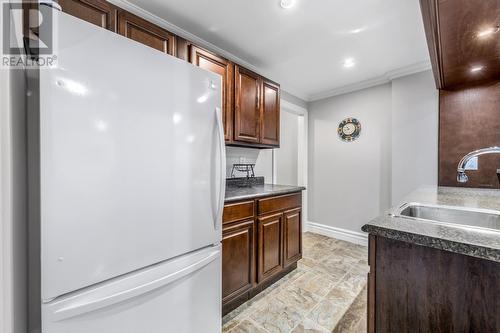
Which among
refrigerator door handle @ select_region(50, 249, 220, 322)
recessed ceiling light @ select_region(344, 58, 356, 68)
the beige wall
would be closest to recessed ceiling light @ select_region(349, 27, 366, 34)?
recessed ceiling light @ select_region(344, 58, 356, 68)

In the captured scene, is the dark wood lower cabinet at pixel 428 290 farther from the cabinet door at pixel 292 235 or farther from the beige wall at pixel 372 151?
the beige wall at pixel 372 151

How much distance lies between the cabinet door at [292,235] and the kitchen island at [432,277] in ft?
4.21

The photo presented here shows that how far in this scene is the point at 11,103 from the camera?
0.73 metres

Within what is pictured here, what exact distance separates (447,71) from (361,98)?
114cm

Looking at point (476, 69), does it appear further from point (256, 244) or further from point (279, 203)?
point (256, 244)

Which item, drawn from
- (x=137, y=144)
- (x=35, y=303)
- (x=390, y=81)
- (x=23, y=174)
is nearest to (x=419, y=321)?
(x=137, y=144)

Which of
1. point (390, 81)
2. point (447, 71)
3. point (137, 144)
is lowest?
point (137, 144)

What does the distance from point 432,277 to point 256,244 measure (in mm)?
1283

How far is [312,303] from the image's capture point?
1866 mm

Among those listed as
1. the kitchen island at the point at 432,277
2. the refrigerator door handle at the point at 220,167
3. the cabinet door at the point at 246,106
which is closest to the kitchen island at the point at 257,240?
the refrigerator door handle at the point at 220,167

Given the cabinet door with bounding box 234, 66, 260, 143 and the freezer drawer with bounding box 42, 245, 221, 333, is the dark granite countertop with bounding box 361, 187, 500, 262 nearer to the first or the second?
the freezer drawer with bounding box 42, 245, 221, 333

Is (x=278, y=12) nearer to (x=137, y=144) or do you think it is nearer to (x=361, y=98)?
(x=137, y=144)

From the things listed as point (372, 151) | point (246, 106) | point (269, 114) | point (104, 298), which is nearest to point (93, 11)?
point (246, 106)

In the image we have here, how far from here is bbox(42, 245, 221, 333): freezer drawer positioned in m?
0.78
